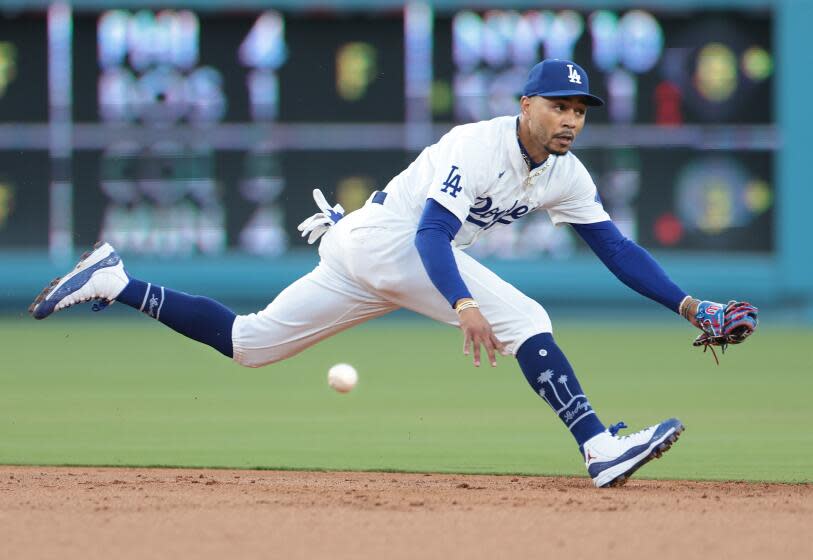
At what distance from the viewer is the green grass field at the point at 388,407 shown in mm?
6141

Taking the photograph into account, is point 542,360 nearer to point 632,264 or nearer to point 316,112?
point 632,264

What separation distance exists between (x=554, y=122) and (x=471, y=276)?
60 cm

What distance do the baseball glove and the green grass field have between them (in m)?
0.63

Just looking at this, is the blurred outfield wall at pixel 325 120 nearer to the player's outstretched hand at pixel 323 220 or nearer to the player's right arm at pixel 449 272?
the player's outstretched hand at pixel 323 220

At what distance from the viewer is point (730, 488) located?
514cm

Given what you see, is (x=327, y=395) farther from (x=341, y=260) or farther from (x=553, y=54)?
(x=553, y=54)

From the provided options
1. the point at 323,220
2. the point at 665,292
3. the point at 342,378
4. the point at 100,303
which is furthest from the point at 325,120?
the point at 665,292

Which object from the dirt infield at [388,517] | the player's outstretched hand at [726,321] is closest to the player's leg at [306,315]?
the dirt infield at [388,517]

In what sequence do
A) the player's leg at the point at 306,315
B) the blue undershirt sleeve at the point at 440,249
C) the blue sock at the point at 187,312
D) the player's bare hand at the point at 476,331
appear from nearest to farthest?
the player's bare hand at the point at 476,331
the blue undershirt sleeve at the point at 440,249
the player's leg at the point at 306,315
the blue sock at the point at 187,312

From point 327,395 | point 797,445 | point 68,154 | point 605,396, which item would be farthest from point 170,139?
point 797,445

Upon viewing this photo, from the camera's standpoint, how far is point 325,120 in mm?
13891

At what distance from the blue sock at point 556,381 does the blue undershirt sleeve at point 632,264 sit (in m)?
0.59

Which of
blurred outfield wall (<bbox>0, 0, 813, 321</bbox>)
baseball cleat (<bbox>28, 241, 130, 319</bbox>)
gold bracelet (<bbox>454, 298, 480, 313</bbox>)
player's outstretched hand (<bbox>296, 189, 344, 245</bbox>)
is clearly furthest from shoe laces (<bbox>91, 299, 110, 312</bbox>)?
blurred outfield wall (<bbox>0, 0, 813, 321</bbox>)

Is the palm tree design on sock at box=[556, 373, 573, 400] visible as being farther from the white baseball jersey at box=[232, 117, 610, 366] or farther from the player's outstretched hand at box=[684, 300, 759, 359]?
the player's outstretched hand at box=[684, 300, 759, 359]
